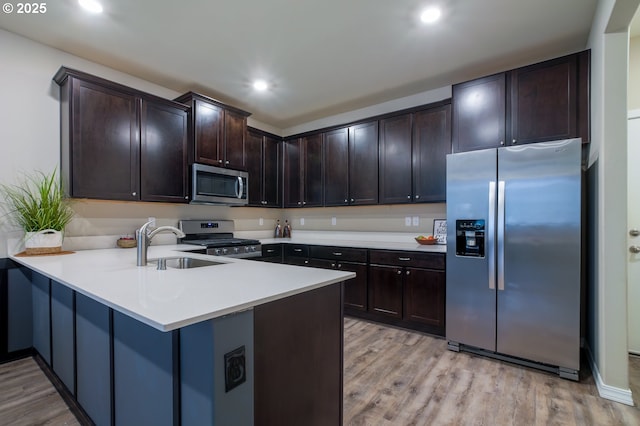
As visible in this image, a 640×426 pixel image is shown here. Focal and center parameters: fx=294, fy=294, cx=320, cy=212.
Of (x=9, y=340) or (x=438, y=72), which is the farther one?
(x=438, y=72)

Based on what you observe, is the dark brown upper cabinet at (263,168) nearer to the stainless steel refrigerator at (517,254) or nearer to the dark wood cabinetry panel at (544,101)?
the stainless steel refrigerator at (517,254)

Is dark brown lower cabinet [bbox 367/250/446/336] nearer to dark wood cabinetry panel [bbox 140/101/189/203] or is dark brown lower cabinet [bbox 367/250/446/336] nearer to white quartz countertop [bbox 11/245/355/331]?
white quartz countertop [bbox 11/245/355/331]

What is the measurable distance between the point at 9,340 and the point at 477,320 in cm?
397

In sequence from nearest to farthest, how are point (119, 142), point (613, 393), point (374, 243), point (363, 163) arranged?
point (613, 393)
point (119, 142)
point (374, 243)
point (363, 163)

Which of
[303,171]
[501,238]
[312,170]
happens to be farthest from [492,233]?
[303,171]

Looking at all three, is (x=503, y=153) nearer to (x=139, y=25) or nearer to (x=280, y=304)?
(x=280, y=304)

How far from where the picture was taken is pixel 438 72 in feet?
10.2

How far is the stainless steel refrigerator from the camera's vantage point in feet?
7.24

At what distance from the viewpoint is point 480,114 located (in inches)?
110

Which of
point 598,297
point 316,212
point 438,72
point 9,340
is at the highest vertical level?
point 438,72

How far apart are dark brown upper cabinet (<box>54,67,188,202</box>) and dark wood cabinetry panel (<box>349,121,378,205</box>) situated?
2.02 metres

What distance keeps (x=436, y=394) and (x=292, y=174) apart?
132 inches

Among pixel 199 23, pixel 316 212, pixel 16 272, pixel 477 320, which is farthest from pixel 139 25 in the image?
pixel 477 320

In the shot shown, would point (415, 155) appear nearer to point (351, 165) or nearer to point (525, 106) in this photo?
point (351, 165)
